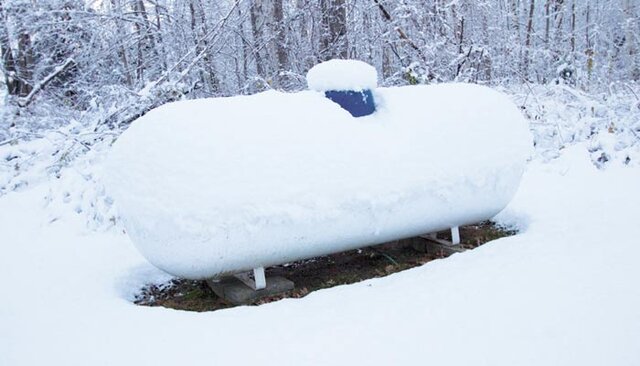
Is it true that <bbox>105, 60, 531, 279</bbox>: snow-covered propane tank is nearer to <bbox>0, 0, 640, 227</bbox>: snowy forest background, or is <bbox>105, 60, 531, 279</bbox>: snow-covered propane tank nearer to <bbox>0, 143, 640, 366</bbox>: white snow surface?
<bbox>0, 143, 640, 366</bbox>: white snow surface

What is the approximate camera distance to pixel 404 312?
247 centimetres

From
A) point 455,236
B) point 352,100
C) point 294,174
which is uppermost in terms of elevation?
point 352,100

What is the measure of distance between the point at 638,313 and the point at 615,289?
239 millimetres

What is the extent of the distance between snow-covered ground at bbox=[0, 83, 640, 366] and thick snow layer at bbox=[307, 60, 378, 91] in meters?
1.28

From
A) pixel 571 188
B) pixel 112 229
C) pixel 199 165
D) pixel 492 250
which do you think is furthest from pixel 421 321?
pixel 112 229

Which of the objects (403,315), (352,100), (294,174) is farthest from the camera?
(352,100)

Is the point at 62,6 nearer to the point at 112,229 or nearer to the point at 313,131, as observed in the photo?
the point at 112,229

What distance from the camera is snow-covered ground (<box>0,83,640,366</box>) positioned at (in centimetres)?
210

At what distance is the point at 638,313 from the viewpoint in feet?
7.27

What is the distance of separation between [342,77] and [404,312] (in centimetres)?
172

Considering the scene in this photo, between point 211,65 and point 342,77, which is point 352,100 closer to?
point 342,77

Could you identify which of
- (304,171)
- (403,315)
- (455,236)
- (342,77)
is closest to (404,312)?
(403,315)

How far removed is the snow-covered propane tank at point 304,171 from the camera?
9.38ft

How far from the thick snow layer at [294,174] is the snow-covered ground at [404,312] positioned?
354mm
